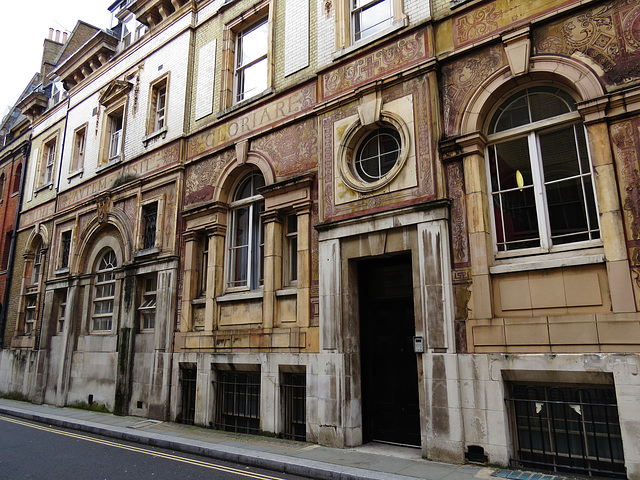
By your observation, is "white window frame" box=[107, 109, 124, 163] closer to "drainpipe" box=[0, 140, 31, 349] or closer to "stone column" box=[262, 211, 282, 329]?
"drainpipe" box=[0, 140, 31, 349]

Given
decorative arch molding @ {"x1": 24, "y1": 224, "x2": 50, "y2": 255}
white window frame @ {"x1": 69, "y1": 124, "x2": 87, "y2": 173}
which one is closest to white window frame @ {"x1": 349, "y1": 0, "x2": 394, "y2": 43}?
white window frame @ {"x1": 69, "y1": 124, "x2": 87, "y2": 173}

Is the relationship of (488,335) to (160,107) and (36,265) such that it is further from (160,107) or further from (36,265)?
(36,265)

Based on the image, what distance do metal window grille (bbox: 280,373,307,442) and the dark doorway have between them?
1358 mm

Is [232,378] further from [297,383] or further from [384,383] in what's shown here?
[384,383]

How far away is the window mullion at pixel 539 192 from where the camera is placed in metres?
7.20

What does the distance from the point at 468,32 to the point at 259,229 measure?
6188 mm

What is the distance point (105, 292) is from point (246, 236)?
6.81 meters

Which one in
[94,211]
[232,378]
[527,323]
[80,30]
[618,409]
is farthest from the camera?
[80,30]

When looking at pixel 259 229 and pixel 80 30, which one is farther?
pixel 80 30

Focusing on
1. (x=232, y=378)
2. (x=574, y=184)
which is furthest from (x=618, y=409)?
(x=232, y=378)

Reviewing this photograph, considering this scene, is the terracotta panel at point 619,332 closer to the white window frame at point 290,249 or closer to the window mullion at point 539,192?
the window mullion at point 539,192

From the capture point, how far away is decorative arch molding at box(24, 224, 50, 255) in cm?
1901

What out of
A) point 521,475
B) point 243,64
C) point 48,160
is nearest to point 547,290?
point 521,475

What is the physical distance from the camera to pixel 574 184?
281 inches
